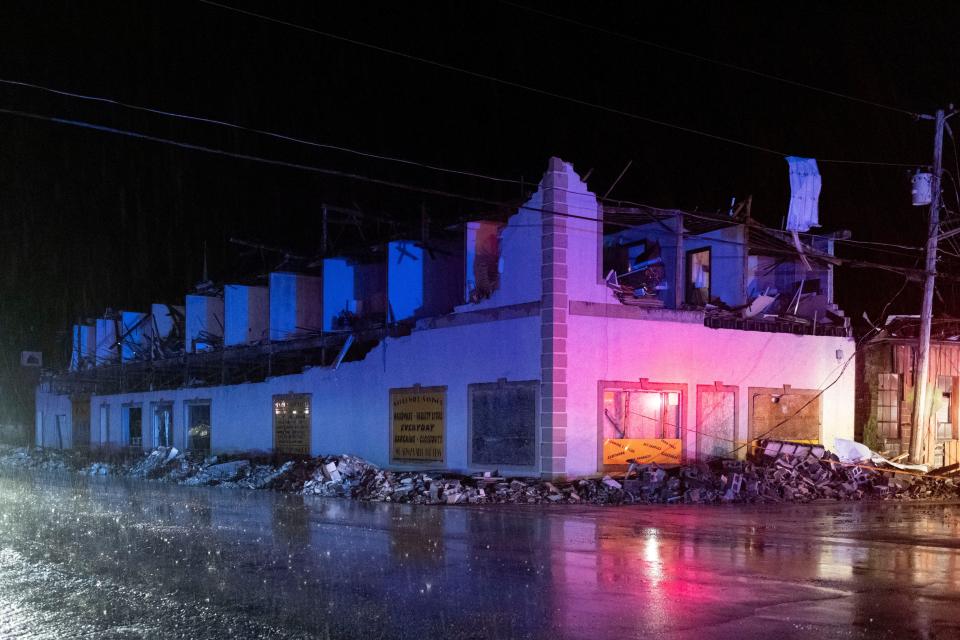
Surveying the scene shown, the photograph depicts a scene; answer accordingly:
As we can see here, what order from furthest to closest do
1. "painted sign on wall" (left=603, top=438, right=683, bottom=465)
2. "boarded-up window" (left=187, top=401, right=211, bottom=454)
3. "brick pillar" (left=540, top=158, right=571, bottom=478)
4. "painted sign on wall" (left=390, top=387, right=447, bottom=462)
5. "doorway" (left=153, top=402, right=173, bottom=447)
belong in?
1. "doorway" (left=153, top=402, right=173, bottom=447)
2. "boarded-up window" (left=187, top=401, right=211, bottom=454)
3. "painted sign on wall" (left=390, top=387, right=447, bottom=462)
4. "painted sign on wall" (left=603, top=438, right=683, bottom=465)
5. "brick pillar" (left=540, top=158, right=571, bottom=478)

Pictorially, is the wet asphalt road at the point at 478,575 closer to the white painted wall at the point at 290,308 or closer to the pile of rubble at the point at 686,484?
the pile of rubble at the point at 686,484

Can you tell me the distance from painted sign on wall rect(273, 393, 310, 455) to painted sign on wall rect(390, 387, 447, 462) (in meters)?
5.23

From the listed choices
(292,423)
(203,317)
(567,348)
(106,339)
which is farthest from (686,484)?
(106,339)

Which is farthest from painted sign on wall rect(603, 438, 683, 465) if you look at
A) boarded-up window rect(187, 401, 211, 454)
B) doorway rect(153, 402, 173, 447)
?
doorway rect(153, 402, 173, 447)

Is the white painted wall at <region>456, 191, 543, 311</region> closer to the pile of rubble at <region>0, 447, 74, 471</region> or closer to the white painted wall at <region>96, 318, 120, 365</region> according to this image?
the pile of rubble at <region>0, 447, 74, 471</region>

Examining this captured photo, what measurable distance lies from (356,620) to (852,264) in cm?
2117

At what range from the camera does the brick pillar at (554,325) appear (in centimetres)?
2047

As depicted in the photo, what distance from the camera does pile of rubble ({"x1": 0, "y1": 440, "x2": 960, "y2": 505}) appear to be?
19797 millimetres

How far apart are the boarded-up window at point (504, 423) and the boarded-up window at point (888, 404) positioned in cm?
1198

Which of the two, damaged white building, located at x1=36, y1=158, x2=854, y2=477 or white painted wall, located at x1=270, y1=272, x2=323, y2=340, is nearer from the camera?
damaged white building, located at x1=36, y1=158, x2=854, y2=477

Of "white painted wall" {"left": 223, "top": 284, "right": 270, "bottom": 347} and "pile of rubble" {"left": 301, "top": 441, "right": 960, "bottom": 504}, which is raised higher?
"white painted wall" {"left": 223, "top": 284, "right": 270, "bottom": 347}

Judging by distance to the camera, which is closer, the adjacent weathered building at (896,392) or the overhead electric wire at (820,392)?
the overhead electric wire at (820,392)

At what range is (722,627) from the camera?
7.12 m

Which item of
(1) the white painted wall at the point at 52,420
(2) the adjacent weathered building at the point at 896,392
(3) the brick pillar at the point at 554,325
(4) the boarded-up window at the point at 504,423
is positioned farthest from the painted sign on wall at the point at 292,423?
(1) the white painted wall at the point at 52,420
